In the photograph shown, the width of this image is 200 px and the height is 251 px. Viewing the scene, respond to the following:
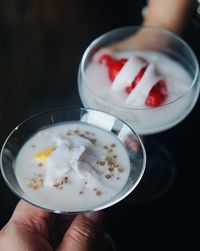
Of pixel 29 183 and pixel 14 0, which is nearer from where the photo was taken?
pixel 29 183

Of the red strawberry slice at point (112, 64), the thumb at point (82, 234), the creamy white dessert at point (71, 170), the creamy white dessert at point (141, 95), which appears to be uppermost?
the red strawberry slice at point (112, 64)

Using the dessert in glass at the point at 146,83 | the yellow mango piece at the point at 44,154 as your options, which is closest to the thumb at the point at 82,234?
the yellow mango piece at the point at 44,154

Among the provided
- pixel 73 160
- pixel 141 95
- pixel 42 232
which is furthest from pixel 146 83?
pixel 42 232

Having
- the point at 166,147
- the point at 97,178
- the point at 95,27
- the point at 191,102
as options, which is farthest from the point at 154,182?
the point at 95,27

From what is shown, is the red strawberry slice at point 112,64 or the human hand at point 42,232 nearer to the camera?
the human hand at point 42,232

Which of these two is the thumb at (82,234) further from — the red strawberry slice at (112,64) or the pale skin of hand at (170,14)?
the pale skin of hand at (170,14)

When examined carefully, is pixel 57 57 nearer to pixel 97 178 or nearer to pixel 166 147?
pixel 166 147
